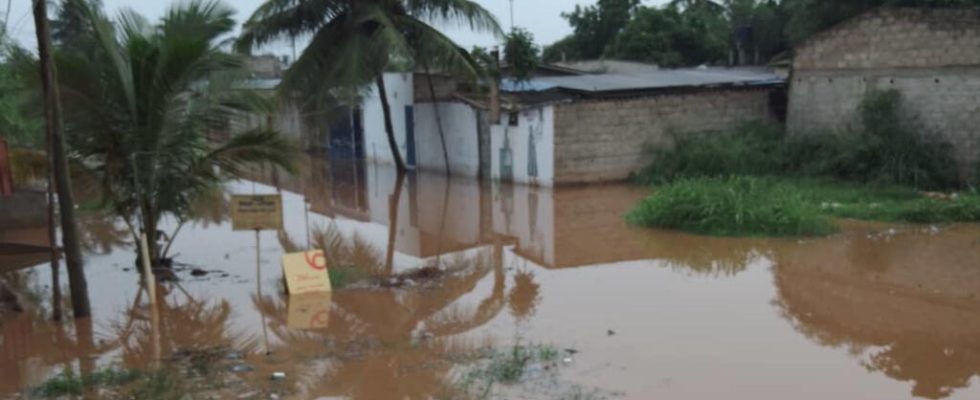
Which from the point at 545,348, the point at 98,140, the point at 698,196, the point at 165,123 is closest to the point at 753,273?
the point at 698,196

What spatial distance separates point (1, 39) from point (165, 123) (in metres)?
1.80

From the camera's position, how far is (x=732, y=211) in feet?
41.2

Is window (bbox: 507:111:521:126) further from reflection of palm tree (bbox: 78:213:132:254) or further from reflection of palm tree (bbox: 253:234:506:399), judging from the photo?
reflection of palm tree (bbox: 253:234:506:399)

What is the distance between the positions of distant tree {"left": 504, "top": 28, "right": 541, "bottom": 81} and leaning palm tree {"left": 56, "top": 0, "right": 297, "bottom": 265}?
12495 mm

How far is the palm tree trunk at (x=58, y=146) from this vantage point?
313 inches

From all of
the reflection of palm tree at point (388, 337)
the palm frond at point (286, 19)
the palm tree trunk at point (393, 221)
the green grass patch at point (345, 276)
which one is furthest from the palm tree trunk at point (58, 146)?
the palm frond at point (286, 19)

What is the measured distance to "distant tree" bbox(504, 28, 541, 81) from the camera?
22953 mm

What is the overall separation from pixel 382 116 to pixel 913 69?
546 inches

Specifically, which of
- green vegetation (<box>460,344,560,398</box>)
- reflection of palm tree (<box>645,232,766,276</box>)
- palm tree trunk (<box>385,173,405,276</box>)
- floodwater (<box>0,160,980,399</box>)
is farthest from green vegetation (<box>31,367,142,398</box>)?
reflection of palm tree (<box>645,232,766,276</box>)

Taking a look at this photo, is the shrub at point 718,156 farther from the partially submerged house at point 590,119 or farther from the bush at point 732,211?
the bush at point 732,211

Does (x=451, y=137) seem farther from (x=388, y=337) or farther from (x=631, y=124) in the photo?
(x=388, y=337)

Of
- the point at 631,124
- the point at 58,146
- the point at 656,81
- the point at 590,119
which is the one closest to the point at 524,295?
the point at 58,146

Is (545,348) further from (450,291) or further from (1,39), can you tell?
Answer: (1,39)

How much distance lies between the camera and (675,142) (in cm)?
1870
